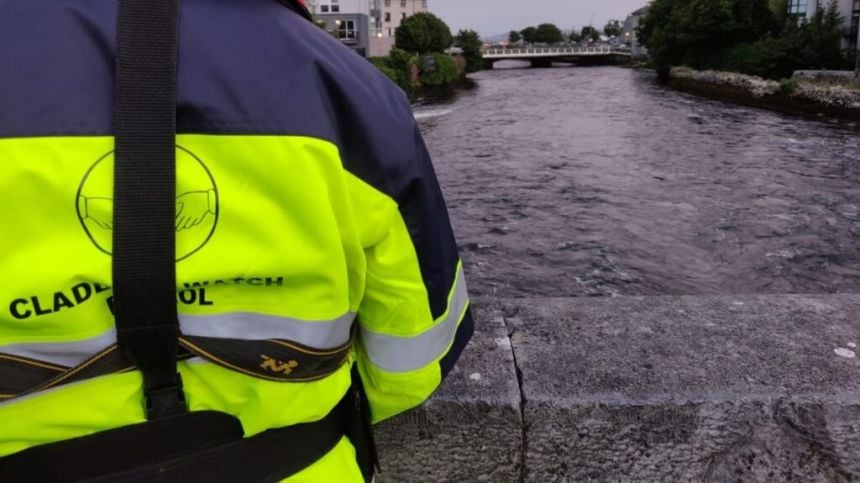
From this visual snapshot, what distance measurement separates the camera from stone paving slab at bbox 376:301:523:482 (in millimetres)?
1672

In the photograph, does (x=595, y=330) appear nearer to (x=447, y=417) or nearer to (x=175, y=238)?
(x=447, y=417)

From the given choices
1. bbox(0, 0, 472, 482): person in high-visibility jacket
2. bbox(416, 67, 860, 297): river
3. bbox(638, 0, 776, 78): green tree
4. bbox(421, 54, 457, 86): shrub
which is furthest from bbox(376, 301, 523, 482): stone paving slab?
bbox(638, 0, 776, 78): green tree

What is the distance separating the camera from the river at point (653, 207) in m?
7.88

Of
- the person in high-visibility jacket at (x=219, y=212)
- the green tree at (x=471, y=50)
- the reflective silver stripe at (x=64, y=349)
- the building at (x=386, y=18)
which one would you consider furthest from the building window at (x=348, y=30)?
A: the reflective silver stripe at (x=64, y=349)

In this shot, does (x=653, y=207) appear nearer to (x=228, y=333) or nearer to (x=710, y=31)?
(x=228, y=333)

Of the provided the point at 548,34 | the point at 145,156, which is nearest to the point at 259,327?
the point at 145,156

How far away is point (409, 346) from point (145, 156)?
1.65 feet

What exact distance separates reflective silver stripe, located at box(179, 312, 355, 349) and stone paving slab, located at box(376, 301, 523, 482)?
71 cm

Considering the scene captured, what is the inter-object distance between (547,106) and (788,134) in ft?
35.3

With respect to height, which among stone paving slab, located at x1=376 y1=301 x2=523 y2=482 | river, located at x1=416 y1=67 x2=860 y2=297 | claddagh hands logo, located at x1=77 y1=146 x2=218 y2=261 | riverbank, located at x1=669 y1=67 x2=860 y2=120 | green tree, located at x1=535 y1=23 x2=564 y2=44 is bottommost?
river, located at x1=416 y1=67 x2=860 y2=297

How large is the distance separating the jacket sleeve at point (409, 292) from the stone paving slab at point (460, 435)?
0.41 m

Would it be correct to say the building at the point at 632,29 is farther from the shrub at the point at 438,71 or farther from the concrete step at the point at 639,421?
the concrete step at the point at 639,421

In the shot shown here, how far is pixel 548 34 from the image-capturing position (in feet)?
421

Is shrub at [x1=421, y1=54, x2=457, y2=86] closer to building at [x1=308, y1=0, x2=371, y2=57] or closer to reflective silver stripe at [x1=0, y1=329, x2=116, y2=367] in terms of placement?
building at [x1=308, y1=0, x2=371, y2=57]
